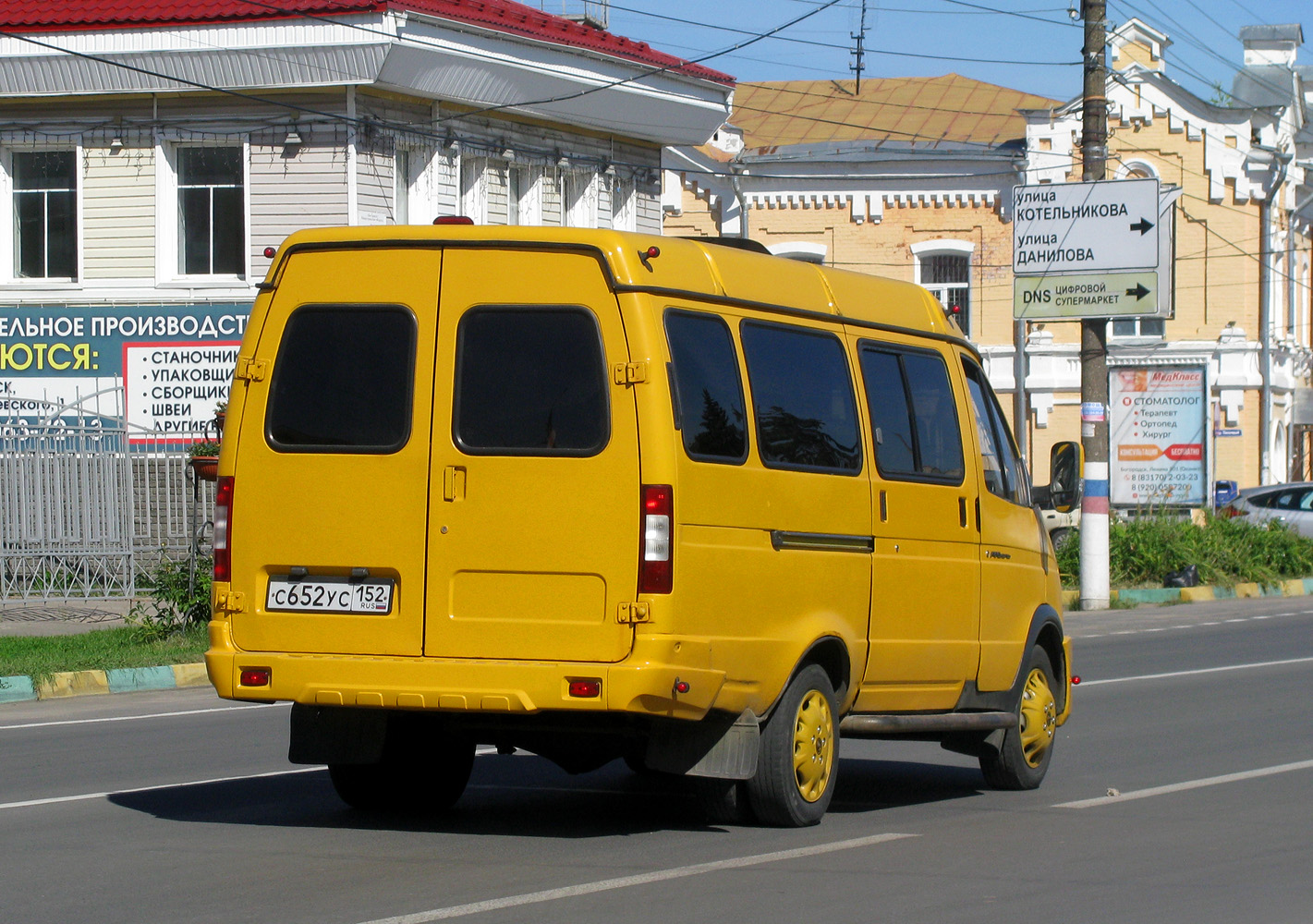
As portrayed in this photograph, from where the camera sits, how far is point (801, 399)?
25.5 feet

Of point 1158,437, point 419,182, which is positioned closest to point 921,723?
point 419,182

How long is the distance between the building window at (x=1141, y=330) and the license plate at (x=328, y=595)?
33.2 meters

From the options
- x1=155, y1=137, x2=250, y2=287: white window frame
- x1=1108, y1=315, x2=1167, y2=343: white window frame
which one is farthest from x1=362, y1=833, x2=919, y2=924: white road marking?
x1=1108, y1=315, x2=1167, y2=343: white window frame

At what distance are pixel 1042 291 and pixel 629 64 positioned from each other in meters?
6.85

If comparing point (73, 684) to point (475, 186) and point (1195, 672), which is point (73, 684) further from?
point (475, 186)

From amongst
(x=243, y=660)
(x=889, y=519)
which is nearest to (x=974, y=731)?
(x=889, y=519)

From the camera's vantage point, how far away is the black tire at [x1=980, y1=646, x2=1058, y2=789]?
9.09 m

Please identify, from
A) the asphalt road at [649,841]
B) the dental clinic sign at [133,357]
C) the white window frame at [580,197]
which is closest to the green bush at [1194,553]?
the white window frame at [580,197]

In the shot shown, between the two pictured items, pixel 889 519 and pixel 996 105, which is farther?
pixel 996 105

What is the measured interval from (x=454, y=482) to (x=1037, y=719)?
3.76m

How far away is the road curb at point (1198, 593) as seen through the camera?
2409 cm

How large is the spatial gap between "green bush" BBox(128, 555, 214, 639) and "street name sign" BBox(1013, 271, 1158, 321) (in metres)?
10.8

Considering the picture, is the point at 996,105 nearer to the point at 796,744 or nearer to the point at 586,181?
the point at 586,181

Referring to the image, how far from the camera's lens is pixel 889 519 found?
8.20m
